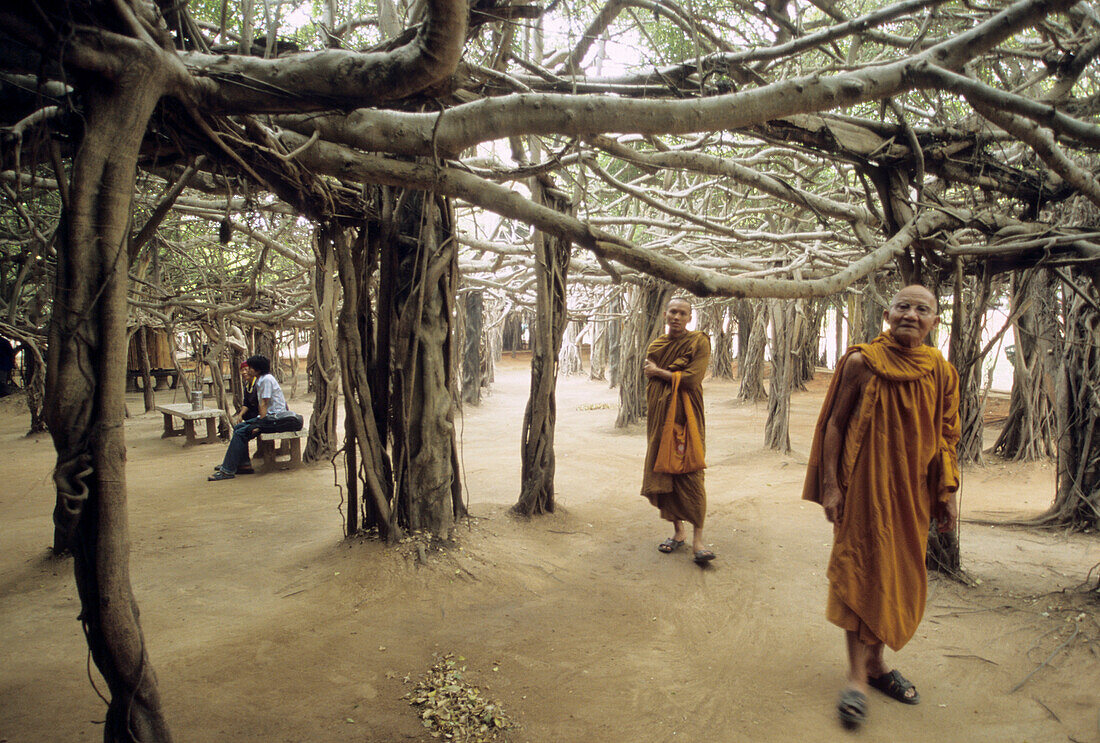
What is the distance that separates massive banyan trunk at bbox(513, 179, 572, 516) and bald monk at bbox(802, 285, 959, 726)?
2.59 metres

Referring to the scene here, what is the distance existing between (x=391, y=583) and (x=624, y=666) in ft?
4.91

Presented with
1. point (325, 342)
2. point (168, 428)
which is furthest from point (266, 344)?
point (325, 342)

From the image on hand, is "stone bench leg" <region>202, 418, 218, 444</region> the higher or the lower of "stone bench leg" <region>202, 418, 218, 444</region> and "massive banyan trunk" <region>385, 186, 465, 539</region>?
the lower

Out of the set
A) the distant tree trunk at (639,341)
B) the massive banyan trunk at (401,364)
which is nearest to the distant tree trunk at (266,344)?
the distant tree trunk at (639,341)

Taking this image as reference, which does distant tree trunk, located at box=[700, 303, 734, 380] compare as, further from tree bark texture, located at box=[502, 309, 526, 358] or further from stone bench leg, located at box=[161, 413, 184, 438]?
stone bench leg, located at box=[161, 413, 184, 438]

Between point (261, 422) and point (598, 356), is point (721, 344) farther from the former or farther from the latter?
point (261, 422)

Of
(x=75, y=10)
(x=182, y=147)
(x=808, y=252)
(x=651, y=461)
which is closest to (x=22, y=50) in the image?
(x=75, y=10)

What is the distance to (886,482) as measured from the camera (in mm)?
2559

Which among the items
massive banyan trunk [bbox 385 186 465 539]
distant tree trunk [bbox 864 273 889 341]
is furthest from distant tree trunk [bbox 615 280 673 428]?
massive banyan trunk [bbox 385 186 465 539]

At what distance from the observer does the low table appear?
8.90 meters

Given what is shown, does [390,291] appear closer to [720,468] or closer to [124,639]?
[124,639]

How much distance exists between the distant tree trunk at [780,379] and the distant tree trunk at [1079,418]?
3314 mm

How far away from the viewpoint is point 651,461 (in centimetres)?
435

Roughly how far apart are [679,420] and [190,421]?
7779 millimetres
